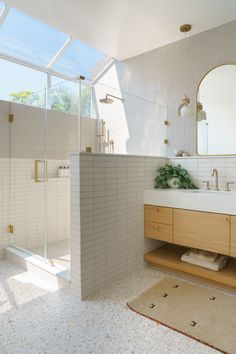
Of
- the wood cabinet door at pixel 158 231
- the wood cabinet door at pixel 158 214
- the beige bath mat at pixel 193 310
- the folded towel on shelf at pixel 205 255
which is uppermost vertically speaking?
the wood cabinet door at pixel 158 214

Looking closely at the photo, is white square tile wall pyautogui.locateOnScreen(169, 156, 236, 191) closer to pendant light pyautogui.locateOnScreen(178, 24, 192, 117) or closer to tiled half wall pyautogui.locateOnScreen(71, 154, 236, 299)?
tiled half wall pyautogui.locateOnScreen(71, 154, 236, 299)

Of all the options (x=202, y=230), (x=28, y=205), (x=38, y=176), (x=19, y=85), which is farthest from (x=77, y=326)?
(x=19, y=85)

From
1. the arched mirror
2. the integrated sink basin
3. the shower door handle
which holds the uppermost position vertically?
the arched mirror

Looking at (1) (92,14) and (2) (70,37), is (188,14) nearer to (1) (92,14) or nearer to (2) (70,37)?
(1) (92,14)

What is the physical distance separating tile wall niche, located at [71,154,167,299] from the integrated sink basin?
18cm

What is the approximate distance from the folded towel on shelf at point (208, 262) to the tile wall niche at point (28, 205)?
Answer: 1.49 meters

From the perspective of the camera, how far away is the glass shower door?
3.00 m

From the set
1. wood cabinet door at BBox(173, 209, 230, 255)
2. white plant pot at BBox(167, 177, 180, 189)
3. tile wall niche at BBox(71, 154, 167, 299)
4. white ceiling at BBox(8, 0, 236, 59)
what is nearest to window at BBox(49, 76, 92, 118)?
tile wall niche at BBox(71, 154, 167, 299)

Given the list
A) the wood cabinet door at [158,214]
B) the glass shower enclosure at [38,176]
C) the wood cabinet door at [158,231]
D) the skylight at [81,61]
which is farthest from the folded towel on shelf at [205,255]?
the skylight at [81,61]

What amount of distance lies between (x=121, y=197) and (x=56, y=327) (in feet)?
4.10

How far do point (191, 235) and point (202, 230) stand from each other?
0.13m

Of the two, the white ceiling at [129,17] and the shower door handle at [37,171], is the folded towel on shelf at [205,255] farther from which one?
the white ceiling at [129,17]

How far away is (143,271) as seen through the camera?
2.64 m

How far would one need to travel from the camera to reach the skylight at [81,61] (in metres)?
3.58
